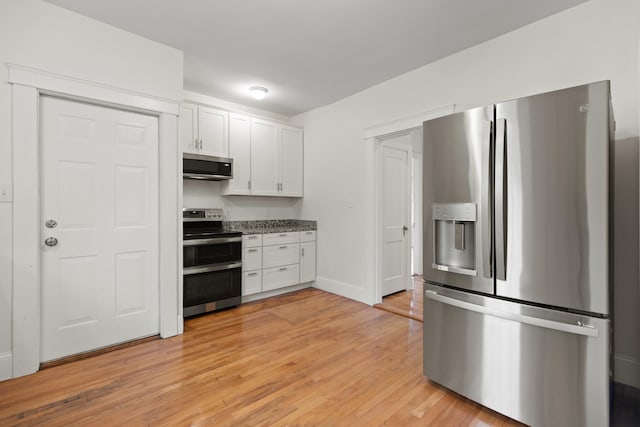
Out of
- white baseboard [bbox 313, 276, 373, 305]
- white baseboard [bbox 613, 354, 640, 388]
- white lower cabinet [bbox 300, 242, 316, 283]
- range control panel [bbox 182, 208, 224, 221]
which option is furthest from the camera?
white lower cabinet [bbox 300, 242, 316, 283]

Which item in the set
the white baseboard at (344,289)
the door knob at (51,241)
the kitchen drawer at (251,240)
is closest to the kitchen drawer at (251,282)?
the kitchen drawer at (251,240)

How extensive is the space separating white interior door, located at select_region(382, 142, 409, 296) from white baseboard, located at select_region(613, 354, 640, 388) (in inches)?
92.2

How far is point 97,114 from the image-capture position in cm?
251

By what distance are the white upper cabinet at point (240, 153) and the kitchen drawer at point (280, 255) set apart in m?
0.85

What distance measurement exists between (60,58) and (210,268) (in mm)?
2252

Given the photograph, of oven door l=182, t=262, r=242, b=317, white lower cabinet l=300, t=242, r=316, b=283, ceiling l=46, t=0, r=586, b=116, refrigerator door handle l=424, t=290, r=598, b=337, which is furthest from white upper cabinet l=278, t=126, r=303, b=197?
refrigerator door handle l=424, t=290, r=598, b=337

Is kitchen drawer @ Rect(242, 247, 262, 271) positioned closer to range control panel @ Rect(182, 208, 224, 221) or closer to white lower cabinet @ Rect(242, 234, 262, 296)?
white lower cabinet @ Rect(242, 234, 262, 296)

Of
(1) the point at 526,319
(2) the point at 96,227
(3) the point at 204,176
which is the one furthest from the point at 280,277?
(1) the point at 526,319

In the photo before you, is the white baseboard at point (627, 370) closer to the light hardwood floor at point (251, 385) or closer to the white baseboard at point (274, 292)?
the light hardwood floor at point (251, 385)

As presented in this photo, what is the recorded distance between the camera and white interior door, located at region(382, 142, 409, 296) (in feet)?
13.5

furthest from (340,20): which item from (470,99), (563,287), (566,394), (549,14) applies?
(566,394)

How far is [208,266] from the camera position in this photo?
344 cm

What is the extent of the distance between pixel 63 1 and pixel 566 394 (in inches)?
159

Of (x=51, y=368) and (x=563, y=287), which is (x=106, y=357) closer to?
(x=51, y=368)
